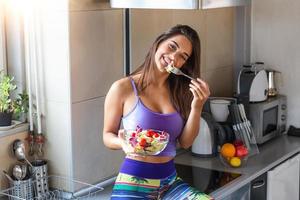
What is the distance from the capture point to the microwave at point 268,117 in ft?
10.3

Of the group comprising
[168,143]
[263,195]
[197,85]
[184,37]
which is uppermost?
[184,37]

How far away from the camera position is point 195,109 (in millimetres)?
2166

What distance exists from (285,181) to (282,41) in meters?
0.85

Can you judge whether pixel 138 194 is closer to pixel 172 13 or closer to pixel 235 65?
pixel 172 13

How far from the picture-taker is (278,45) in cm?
343

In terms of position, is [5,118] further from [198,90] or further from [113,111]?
[198,90]

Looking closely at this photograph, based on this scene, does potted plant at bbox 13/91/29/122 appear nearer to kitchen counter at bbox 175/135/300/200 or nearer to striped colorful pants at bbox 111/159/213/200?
striped colorful pants at bbox 111/159/213/200

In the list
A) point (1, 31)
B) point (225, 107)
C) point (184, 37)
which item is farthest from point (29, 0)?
point (225, 107)

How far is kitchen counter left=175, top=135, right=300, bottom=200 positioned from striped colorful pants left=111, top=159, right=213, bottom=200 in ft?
0.99

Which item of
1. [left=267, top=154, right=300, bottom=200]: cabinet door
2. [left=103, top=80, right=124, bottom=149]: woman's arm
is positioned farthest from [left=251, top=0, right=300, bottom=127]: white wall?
[left=103, top=80, right=124, bottom=149]: woman's arm

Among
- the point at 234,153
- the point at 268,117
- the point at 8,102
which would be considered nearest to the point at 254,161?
the point at 234,153

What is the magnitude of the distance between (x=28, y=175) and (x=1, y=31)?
0.56 meters

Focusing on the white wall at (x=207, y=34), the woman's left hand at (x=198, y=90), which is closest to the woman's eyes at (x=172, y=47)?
the woman's left hand at (x=198, y=90)

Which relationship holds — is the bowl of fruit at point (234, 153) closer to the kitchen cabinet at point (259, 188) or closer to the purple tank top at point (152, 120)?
the kitchen cabinet at point (259, 188)
